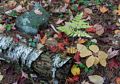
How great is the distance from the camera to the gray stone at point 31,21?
385cm

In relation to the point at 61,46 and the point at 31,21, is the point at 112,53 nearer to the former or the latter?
the point at 61,46

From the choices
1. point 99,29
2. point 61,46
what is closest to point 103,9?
point 99,29

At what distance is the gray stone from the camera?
12.6ft

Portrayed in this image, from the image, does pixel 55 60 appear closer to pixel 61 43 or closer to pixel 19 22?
pixel 61 43

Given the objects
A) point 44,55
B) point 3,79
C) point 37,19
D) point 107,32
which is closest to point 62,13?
point 37,19

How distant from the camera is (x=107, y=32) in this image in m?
3.84

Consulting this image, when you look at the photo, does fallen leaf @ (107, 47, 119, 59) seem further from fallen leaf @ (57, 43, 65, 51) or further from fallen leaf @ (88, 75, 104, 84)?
fallen leaf @ (57, 43, 65, 51)

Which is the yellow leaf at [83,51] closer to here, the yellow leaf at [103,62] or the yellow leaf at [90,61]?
the yellow leaf at [90,61]

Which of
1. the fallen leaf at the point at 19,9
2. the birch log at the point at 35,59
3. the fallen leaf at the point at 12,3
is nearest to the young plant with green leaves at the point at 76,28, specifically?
the birch log at the point at 35,59

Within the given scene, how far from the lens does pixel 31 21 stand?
12.8 feet

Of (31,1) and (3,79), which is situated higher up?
(31,1)

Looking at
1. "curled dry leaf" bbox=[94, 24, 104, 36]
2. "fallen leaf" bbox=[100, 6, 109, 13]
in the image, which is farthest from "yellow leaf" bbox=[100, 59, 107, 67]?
"fallen leaf" bbox=[100, 6, 109, 13]

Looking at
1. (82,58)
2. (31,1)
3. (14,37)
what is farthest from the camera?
(31,1)

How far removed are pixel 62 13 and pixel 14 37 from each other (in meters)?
0.83
